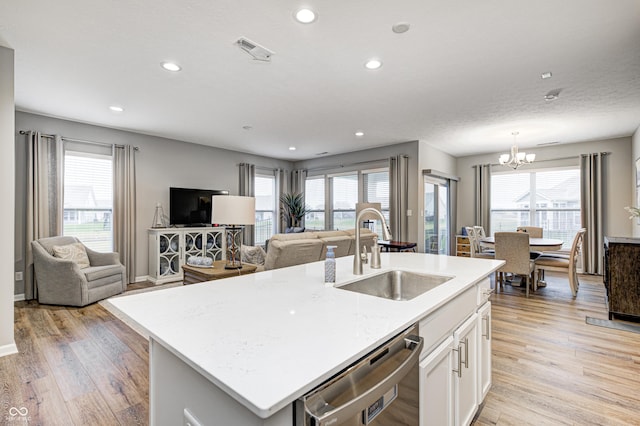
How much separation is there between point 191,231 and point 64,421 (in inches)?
158

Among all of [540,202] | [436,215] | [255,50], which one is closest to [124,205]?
[255,50]

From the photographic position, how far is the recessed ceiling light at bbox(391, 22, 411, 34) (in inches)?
90.4

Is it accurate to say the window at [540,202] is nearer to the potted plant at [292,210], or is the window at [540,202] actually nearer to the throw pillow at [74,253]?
the potted plant at [292,210]

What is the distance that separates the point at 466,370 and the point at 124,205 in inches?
212

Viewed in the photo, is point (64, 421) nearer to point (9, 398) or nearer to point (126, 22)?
point (9, 398)

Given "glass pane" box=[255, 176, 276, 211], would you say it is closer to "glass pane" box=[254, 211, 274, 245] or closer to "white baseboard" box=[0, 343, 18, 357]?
"glass pane" box=[254, 211, 274, 245]

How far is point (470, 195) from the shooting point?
7430 millimetres

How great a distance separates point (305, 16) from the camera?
2.21 metres

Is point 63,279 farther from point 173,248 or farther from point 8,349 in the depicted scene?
point 173,248

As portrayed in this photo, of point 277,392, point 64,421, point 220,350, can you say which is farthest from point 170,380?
point 64,421

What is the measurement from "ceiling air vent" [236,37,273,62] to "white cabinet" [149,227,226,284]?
3.69m

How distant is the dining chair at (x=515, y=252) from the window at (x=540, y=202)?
266 centimetres

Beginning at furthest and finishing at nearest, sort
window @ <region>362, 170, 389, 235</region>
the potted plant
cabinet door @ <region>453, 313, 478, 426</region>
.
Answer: the potted plant < window @ <region>362, 170, 389, 235</region> < cabinet door @ <region>453, 313, 478, 426</region>

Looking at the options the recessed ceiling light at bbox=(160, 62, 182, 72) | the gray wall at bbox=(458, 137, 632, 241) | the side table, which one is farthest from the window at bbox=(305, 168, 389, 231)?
the recessed ceiling light at bbox=(160, 62, 182, 72)
